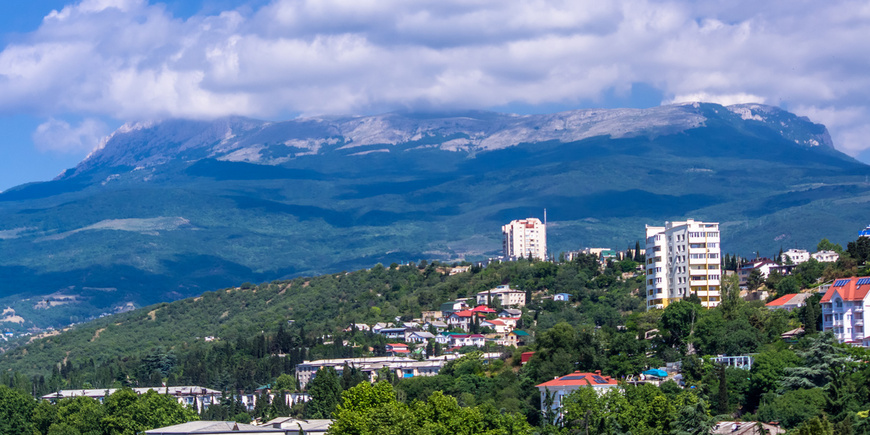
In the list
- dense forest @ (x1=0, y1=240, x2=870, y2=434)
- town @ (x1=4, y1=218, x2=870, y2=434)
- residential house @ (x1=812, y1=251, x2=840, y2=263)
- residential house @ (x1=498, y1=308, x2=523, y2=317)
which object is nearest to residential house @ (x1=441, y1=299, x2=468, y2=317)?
town @ (x1=4, y1=218, x2=870, y2=434)

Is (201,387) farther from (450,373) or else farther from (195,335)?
(195,335)

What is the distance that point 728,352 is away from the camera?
87.7 meters

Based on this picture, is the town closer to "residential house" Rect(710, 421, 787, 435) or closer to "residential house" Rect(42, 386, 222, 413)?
"residential house" Rect(710, 421, 787, 435)

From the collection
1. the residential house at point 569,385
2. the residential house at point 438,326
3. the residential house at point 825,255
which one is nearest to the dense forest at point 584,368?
the residential house at point 569,385

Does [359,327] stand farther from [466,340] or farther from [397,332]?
[466,340]

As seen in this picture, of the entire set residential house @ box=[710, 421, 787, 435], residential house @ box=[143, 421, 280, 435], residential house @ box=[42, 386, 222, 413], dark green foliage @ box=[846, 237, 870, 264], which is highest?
dark green foliage @ box=[846, 237, 870, 264]

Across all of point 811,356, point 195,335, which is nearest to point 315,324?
point 195,335

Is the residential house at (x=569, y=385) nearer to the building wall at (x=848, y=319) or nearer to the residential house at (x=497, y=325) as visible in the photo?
the building wall at (x=848, y=319)

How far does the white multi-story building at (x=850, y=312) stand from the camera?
8588cm

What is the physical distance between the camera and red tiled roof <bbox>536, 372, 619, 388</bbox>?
85312 mm

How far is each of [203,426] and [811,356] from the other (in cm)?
4259

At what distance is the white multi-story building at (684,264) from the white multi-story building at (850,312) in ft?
76.0

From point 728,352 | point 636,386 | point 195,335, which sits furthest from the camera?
point 195,335

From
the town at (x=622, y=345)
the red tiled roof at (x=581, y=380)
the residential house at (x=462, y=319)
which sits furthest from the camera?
the residential house at (x=462, y=319)
